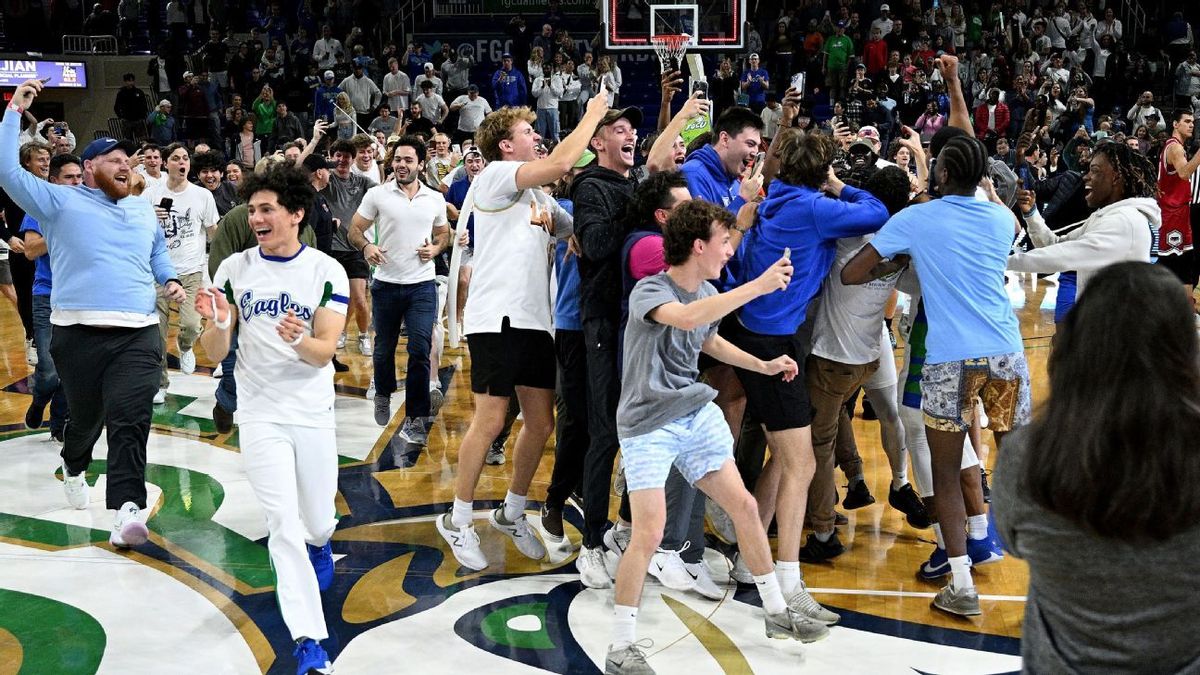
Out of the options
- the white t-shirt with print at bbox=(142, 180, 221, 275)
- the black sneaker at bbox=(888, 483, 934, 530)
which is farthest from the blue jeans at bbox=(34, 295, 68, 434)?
the black sneaker at bbox=(888, 483, 934, 530)

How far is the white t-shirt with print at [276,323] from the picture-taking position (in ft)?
15.2

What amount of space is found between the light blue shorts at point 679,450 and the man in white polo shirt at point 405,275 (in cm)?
347

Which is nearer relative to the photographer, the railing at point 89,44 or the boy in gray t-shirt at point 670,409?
the boy in gray t-shirt at point 670,409

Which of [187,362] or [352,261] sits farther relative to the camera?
[187,362]

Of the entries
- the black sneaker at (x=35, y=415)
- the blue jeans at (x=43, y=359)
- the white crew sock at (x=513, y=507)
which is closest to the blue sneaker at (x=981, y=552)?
the white crew sock at (x=513, y=507)

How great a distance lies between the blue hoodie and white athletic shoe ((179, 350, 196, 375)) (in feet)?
20.3

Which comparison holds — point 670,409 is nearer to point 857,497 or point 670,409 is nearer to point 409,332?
point 857,497

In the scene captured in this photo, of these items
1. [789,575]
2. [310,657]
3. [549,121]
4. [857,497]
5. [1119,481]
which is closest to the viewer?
[1119,481]

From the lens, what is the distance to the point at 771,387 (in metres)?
4.98

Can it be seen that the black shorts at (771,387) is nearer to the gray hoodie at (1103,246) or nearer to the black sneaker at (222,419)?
the gray hoodie at (1103,246)

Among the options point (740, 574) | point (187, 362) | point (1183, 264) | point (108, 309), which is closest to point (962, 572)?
point (740, 574)

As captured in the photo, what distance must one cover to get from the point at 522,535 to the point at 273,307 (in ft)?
5.85

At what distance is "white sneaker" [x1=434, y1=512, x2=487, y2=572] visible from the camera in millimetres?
5652

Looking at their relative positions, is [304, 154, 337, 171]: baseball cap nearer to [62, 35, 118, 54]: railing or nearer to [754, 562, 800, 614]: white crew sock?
[754, 562, 800, 614]: white crew sock
